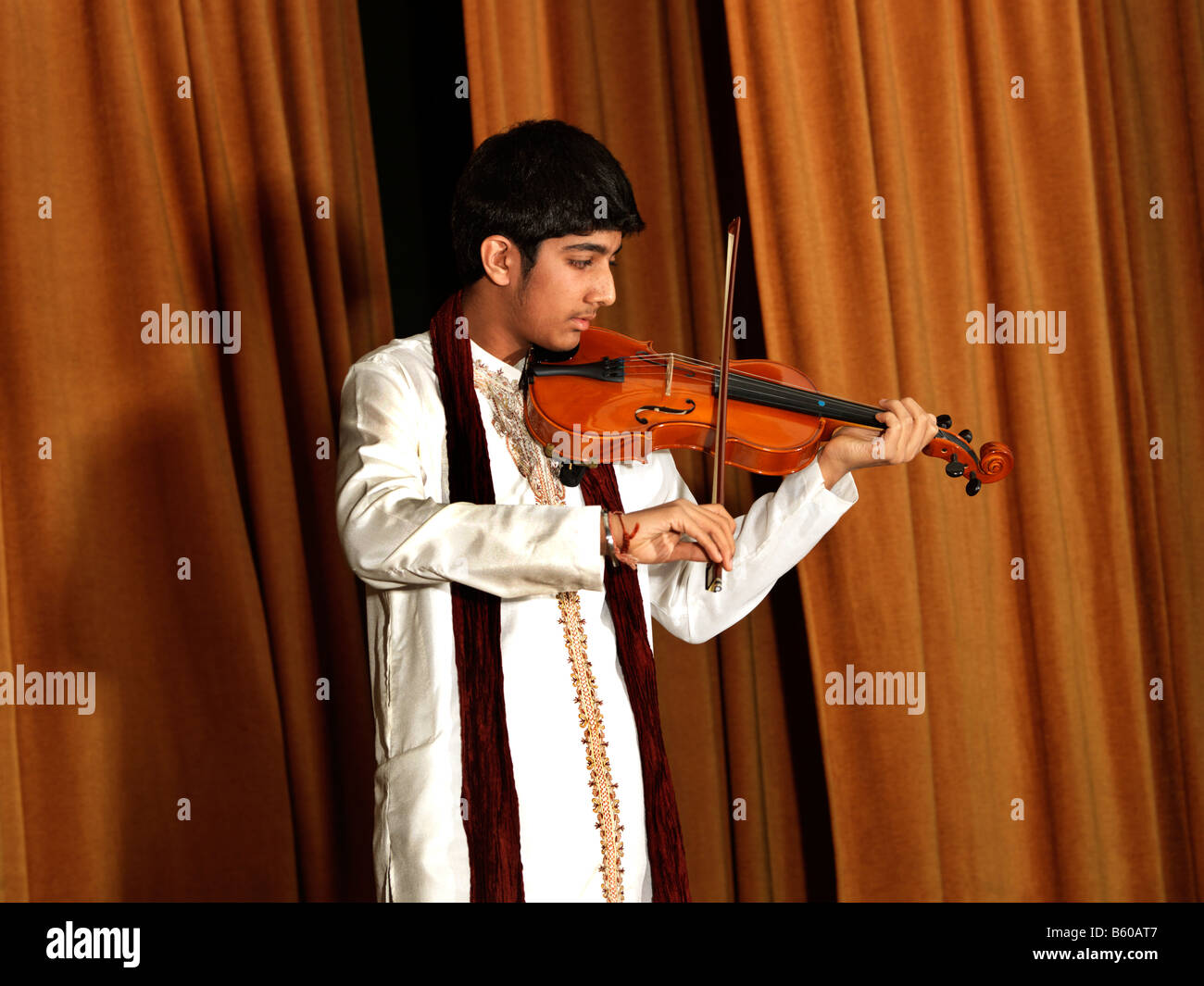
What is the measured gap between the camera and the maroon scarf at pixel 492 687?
126cm

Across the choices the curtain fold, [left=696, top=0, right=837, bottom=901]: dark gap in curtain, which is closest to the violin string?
the curtain fold

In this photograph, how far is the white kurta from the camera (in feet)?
3.91

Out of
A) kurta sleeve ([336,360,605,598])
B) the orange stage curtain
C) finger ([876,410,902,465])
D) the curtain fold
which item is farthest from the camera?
the curtain fold

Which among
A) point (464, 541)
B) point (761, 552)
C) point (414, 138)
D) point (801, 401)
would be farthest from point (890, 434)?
point (414, 138)

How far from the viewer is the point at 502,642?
1.34 meters

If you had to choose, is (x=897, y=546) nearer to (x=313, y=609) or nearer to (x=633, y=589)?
(x=633, y=589)

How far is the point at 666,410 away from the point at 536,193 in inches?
12.1

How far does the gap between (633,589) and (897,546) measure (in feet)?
2.22

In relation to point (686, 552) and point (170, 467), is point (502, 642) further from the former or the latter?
point (170, 467)

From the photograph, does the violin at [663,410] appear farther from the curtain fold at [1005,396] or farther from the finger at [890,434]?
the curtain fold at [1005,396]

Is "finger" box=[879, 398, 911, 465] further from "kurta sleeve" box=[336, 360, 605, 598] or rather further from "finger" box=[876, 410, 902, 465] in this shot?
"kurta sleeve" box=[336, 360, 605, 598]

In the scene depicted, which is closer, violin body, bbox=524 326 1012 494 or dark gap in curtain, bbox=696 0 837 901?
violin body, bbox=524 326 1012 494

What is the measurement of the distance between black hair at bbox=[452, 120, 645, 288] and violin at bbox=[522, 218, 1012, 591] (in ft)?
0.48

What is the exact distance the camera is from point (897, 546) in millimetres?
1938
